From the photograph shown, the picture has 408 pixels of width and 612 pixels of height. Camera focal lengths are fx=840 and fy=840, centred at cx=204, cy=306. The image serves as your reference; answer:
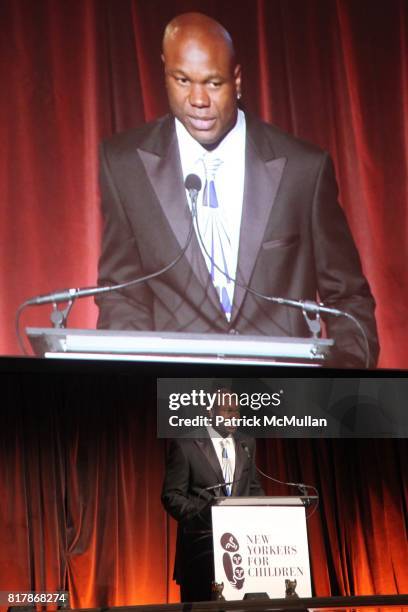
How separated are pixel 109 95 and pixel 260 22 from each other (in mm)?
867

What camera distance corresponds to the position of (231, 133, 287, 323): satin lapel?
12.9 ft

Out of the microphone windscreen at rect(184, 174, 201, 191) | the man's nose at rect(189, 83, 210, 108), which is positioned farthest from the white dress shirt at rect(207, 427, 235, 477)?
the man's nose at rect(189, 83, 210, 108)

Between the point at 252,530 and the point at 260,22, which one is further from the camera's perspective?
the point at 260,22

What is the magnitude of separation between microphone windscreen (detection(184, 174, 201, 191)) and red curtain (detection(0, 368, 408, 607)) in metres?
0.92

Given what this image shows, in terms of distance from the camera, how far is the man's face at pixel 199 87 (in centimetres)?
396

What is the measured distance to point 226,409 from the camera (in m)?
4.27

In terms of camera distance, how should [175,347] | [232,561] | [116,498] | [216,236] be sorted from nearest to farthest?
[232,561] → [175,347] → [216,236] → [116,498]

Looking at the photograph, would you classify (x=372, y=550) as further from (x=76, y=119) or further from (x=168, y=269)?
(x=76, y=119)

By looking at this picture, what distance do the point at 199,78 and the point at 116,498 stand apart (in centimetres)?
222

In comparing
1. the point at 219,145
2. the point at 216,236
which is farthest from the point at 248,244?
the point at 219,145

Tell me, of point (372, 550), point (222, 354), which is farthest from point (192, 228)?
point (372, 550)

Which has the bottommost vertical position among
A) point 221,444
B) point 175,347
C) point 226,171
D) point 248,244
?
point 221,444

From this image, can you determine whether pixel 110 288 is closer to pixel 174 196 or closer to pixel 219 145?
pixel 174 196

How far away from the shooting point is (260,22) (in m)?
4.20
